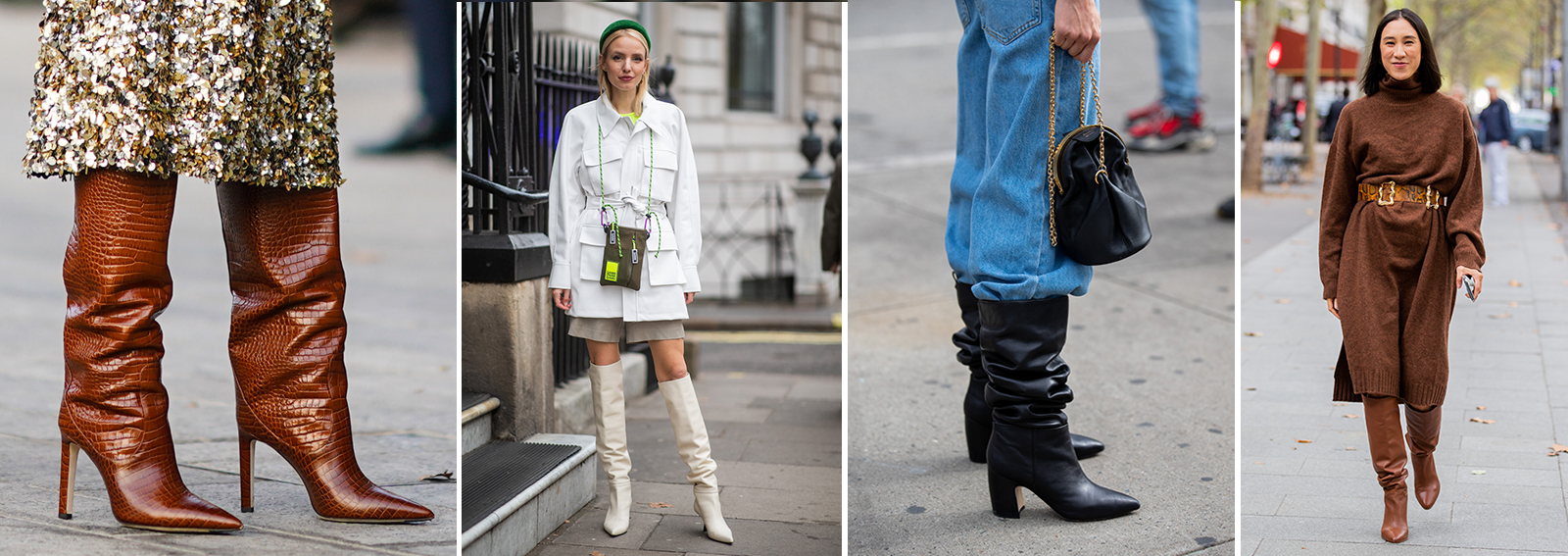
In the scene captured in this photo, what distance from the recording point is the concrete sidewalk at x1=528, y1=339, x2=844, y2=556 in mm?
3457

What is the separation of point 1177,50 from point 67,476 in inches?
509

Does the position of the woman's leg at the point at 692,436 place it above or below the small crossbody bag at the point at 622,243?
below

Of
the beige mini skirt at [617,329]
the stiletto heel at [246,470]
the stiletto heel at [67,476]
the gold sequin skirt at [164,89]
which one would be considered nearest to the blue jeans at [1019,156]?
the beige mini skirt at [617,329]

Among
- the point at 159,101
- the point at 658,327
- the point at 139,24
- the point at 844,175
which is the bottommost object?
the point at 658,327

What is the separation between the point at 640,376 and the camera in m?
5.98

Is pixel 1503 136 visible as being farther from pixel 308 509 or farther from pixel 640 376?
pixel 308 509

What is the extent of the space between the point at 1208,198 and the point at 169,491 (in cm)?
1061

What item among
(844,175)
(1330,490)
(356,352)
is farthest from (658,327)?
(356,352)

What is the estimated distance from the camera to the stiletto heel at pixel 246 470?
3.77 meters

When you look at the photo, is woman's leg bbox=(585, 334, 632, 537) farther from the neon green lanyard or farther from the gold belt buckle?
the gold belt buckle

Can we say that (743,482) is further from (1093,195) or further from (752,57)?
(752,57)

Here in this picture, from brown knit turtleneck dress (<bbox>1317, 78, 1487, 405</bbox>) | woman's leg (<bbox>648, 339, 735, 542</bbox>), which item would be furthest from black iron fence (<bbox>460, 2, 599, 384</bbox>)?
brown knit turtleneck dress (<bbox>1317, 78, 1487, 405</bbox>)

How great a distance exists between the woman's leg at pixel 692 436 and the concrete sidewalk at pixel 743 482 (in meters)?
0.07

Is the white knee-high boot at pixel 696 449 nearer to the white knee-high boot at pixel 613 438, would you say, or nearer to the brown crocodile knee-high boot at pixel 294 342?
the white knee-high boot at pixel 613 438
